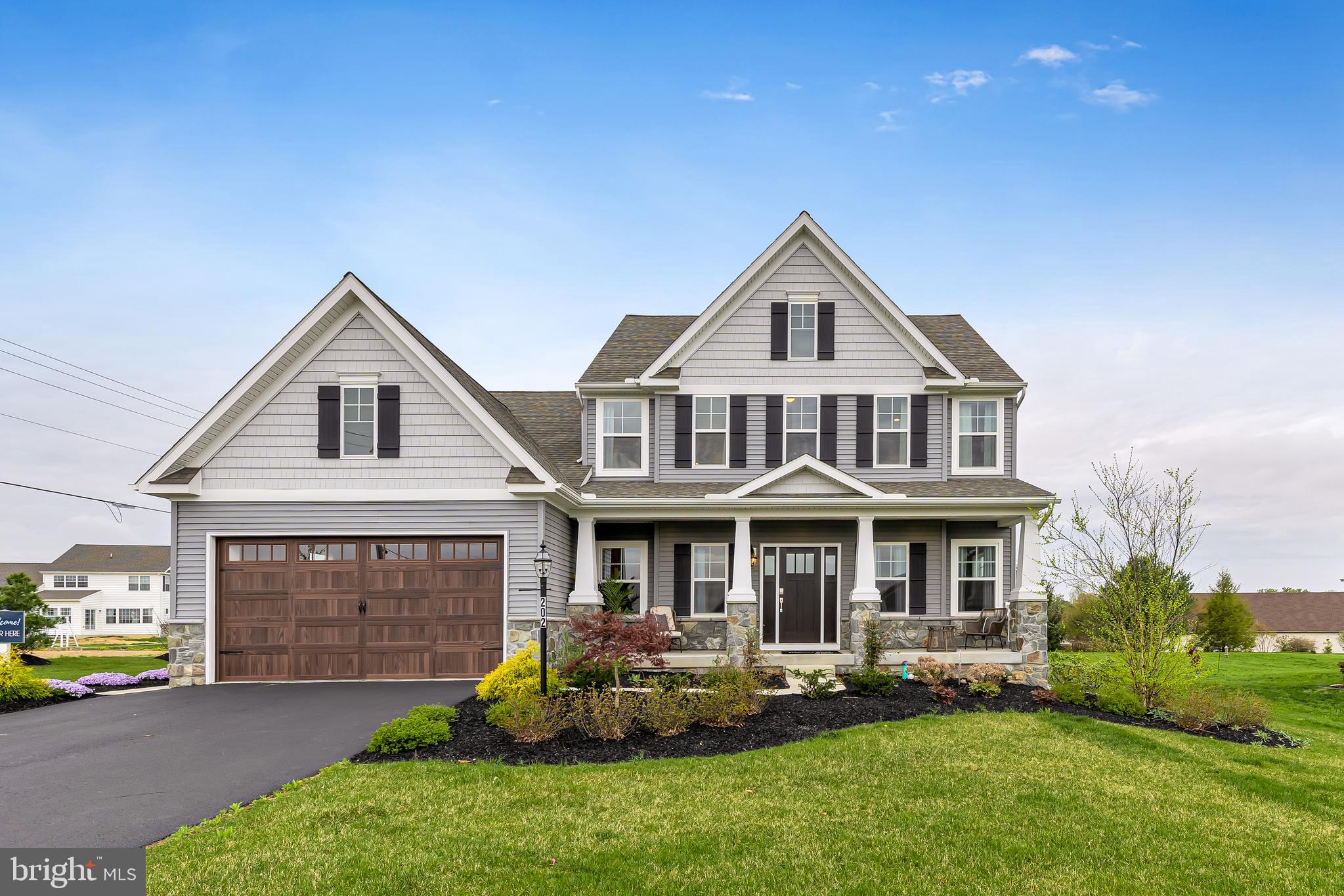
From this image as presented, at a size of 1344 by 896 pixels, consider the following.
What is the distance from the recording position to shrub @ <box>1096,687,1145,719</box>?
12664mm

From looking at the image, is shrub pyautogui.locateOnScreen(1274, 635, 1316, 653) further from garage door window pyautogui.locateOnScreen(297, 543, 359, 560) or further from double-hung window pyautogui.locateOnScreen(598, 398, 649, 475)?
garage door window pyautogui.locateOnScreen(297, 543, 359, 560)

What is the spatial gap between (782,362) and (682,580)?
5064mm

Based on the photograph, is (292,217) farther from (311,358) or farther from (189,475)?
(189,475)

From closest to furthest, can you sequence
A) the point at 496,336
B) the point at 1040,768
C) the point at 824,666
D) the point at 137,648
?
the point at 1040,768, the point at 824,666, the point at 496,336, the point at 137,648

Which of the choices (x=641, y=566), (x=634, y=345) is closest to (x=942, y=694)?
(x=641, y=566)

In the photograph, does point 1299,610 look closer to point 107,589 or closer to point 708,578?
point 708,578

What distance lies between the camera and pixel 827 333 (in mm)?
18203

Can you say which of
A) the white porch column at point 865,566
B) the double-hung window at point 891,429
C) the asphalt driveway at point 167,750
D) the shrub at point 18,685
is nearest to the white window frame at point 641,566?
the white porch column at point 865,566

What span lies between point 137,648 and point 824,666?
31109 millimetres

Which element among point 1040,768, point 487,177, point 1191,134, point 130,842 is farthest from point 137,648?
point 1191,134

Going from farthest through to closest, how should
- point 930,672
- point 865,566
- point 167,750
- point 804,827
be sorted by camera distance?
point 865,566 < point 930,672 < point 167,750 < point 804,827

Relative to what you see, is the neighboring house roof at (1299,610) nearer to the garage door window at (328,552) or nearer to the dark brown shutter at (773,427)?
the dark brown shutter at (773,427)

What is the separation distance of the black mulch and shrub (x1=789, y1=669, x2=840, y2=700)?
144 mm

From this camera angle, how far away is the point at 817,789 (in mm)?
8211
